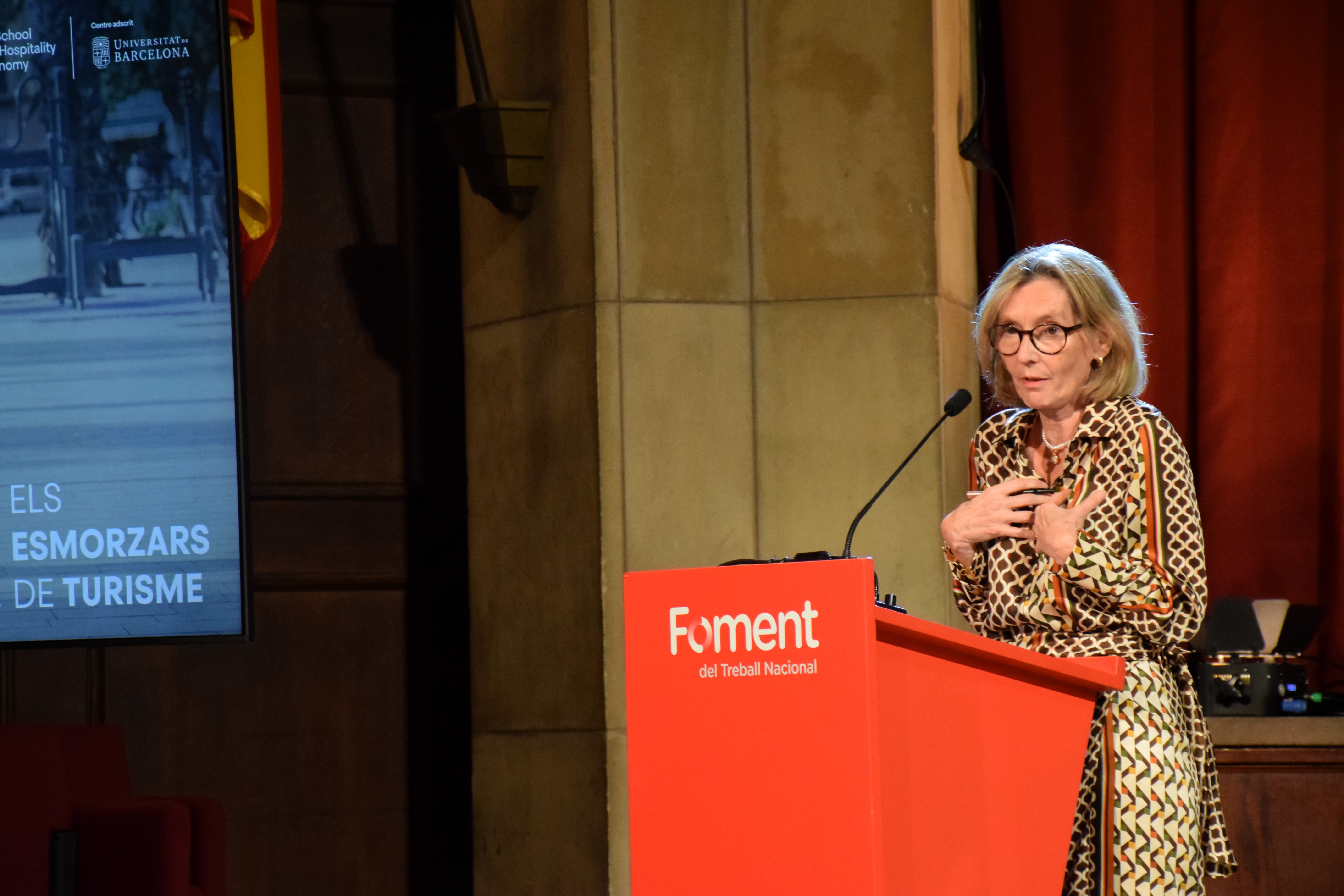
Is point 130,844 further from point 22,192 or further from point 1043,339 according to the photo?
point 1043,339

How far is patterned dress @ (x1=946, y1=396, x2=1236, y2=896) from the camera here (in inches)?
83.4

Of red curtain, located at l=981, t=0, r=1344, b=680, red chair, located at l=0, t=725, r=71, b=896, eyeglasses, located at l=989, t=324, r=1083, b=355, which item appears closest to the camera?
eyeglasses, located at l=989, t=324, r=1083, b=355

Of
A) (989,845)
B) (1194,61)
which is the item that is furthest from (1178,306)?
(989,845)

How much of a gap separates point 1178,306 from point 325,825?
2.56 m

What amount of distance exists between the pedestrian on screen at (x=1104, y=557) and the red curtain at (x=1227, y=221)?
72.4 inches

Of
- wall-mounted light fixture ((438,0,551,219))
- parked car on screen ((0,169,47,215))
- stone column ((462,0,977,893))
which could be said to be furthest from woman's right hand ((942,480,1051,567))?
wall-mounted light fixture ((438,0,551,219))

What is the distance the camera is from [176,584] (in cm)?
303

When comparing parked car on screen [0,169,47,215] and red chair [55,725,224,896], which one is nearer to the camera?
parked car on screen [0,169,47,215]

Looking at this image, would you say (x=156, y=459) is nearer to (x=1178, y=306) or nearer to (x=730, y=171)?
(x=730, y=171)

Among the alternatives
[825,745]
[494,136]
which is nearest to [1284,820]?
[825,745]

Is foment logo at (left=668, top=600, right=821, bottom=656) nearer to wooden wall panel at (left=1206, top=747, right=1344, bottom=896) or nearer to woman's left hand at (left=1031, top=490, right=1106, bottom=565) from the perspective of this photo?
woman's left hand at (left=1031, top=490, right=1106, bottom=565)

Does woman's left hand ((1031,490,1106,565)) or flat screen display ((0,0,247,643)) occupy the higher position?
flat screen display ((0,0,247,643))

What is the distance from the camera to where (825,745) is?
71.2 inches

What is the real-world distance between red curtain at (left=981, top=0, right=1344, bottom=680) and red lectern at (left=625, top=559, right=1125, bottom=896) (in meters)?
2.20
